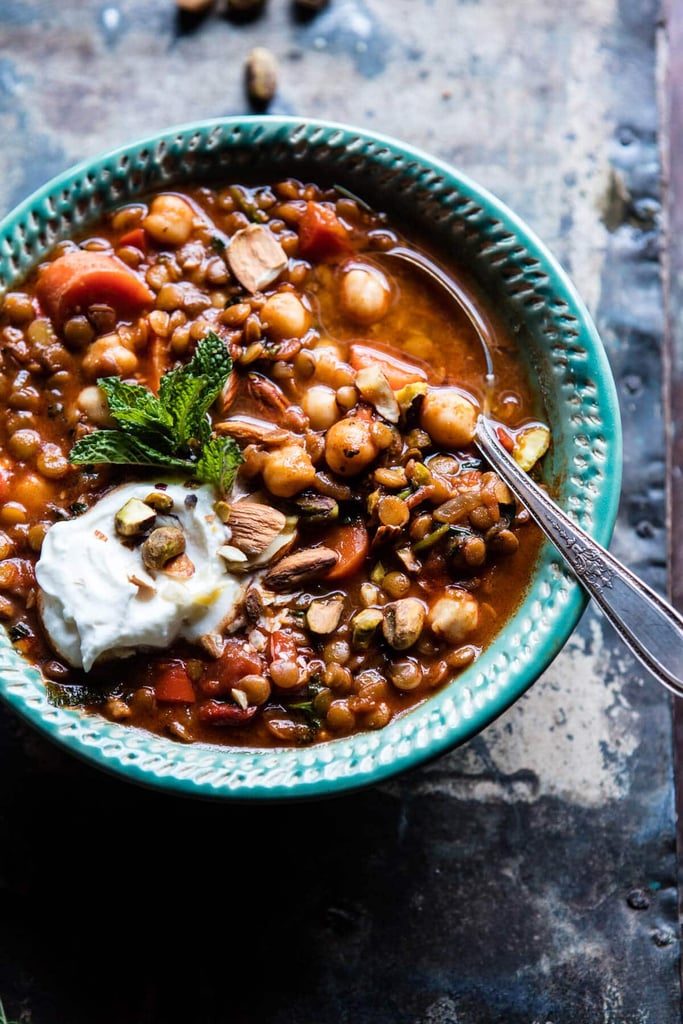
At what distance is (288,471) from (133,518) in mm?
410

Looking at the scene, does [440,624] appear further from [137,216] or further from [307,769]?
[137,216]

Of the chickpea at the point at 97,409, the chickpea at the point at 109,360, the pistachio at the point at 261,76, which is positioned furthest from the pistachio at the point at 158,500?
the pistachio at the point at 261,76

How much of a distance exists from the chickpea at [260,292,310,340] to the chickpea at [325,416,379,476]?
0.31 m

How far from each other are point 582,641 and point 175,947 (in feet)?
4.99

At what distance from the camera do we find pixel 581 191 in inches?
131

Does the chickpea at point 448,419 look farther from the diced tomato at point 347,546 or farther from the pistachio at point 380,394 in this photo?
the diced tomato at point 347,546

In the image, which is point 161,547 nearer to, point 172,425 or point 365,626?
point 172,425

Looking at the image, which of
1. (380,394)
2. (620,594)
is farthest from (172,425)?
(620,594)

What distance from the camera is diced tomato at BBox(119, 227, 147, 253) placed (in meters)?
2.81

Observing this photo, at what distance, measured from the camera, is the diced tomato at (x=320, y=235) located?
9.28ft

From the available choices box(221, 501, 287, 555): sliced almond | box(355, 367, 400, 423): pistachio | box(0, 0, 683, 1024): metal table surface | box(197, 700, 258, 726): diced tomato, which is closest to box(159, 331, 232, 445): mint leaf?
box(221, 501, 287, 555): sliced almond

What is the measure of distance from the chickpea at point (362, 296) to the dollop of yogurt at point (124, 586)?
0.65m

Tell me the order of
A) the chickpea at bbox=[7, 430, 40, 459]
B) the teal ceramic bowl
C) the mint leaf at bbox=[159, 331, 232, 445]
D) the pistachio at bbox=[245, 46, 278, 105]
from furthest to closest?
the pistachio at bbox=[245, 46, 278, 105] < the chickpea at bbox=[7, 430, 40, 459] < the mint leaf at bbox=[159, 331, 232, 445] < the teal ceramic bowl

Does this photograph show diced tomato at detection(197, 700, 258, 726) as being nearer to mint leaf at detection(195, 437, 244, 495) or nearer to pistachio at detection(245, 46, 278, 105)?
mint leaf at detection(195, 437, 244, 495)
